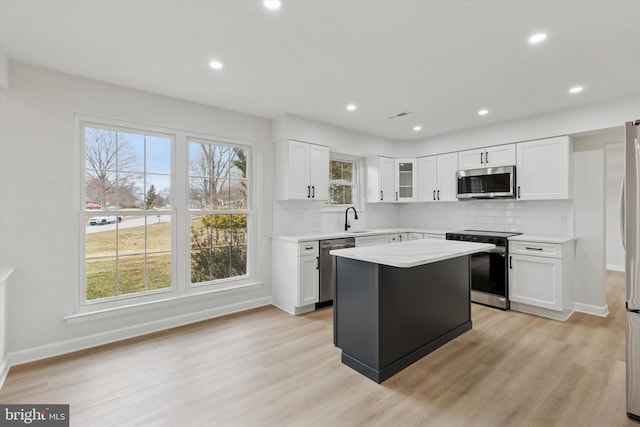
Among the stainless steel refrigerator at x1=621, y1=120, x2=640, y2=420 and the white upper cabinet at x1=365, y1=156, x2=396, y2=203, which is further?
the white upper cabinet at x1=365, y1=156, x2=396, y2=203

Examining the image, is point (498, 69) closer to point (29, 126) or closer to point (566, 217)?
point (566, 217)

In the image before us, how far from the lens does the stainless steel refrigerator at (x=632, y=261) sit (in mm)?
1913

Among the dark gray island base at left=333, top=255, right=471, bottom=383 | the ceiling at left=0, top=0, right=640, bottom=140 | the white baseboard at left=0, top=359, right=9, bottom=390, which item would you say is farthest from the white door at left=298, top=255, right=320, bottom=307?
the white baseboard at left=0, top=359, right=9, bottom=390

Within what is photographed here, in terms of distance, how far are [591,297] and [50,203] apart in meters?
6.13

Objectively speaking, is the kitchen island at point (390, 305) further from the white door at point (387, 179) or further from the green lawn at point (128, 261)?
the white door at point (387, 179)

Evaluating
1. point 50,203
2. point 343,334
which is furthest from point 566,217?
point 50,203

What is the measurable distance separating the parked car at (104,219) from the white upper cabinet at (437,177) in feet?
14.8

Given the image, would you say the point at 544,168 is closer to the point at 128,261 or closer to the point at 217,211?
the point at 217,211

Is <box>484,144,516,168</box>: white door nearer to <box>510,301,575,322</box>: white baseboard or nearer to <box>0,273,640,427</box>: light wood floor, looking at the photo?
<box>510,301,575,322</box>: white baseboard

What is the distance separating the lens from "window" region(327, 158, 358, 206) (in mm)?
5129

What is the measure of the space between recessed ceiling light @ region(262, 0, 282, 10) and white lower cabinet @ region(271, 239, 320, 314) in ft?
8.24

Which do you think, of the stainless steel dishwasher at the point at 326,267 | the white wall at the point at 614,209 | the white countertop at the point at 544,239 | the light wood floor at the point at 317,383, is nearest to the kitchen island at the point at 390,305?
the light wood floor at the point at 317,383

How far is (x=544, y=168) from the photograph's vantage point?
12.9 feet

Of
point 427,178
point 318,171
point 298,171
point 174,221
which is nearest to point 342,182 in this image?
point 318,171
